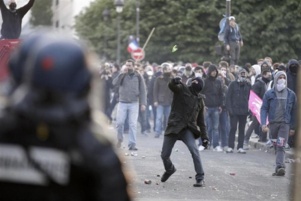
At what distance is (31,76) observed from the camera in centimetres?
383

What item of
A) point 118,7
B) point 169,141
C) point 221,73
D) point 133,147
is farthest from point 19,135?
point 118,7

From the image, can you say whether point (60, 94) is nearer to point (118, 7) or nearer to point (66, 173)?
point (66, 173)

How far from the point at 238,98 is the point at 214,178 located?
21.5 feet

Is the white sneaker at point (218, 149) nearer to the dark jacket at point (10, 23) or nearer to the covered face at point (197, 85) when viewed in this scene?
the covered face at point (197, 85)

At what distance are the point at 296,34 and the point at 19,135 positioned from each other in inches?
1822

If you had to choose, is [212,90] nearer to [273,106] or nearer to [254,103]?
[254,103]

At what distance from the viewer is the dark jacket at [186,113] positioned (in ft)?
50.9

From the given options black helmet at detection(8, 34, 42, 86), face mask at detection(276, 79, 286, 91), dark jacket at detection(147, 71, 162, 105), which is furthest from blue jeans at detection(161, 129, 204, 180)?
dark jacket at detection(147, 71, 162, 105)

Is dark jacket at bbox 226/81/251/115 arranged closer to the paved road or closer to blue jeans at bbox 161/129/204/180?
the paved road

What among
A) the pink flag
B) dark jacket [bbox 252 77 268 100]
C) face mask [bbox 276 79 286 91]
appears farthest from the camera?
dark jacket [bbox 252 77 268 100]

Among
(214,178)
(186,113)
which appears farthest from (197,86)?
(214,178)

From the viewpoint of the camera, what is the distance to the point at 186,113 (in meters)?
15.6

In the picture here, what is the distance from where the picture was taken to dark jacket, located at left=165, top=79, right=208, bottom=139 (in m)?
15.5

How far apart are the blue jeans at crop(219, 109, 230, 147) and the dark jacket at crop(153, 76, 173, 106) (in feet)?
13.5
